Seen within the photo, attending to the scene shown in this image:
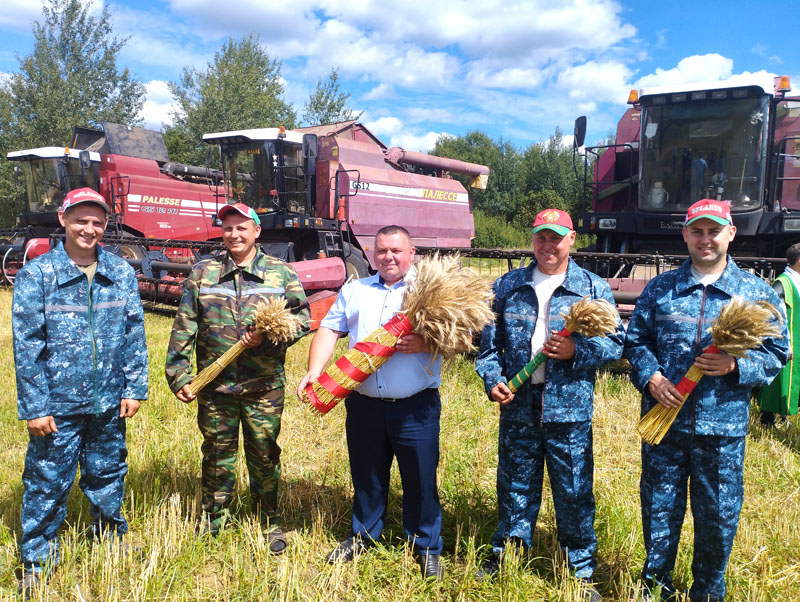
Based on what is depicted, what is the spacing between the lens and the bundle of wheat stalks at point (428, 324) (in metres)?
2.66

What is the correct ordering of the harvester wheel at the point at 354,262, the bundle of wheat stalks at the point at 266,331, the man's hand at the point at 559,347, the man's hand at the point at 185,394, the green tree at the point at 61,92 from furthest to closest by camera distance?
the green tree at the point at 61,92 < the harvester wheel at the point at 354,262 < the man's hand at the point at 185,394 < the bundle of wheat stalks at the point at 266,331 < the man's hand at the point at 559,347

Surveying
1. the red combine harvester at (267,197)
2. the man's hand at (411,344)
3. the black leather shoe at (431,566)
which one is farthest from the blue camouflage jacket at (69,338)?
the red combine harvester at (267,197)

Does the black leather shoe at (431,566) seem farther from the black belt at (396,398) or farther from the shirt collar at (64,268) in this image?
the shirt collar at (64,268)

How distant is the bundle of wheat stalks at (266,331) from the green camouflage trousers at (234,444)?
0.16m

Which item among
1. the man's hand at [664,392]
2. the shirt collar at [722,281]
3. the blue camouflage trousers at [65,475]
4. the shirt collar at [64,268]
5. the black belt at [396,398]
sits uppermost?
the shirt collar at [722,281]

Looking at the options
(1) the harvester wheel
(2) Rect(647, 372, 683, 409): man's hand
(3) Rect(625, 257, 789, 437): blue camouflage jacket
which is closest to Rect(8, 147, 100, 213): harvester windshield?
(1) the harvester wheel

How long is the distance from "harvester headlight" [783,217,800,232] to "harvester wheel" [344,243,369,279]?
22.8 feet

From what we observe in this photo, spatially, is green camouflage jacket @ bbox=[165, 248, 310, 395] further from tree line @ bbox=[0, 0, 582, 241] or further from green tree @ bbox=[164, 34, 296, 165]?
green tree @ bbox=[164, 34, 296, 165]

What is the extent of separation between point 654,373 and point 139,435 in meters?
3.82

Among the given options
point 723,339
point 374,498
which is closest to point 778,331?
point 723,339

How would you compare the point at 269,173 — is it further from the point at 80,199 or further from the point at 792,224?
the point at 80,199

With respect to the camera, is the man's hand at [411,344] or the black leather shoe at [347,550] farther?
the black leather shoe at [347,550]

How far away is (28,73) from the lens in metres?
24.0

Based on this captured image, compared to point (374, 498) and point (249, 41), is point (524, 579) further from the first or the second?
point (249, 41)
